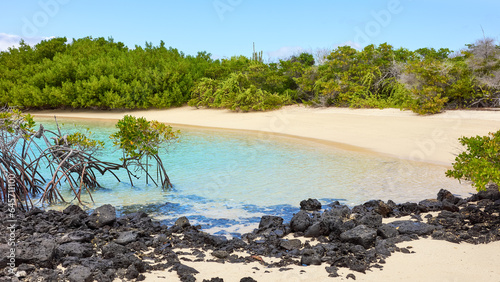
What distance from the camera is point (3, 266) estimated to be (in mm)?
4641

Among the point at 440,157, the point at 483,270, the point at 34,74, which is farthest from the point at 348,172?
the point at 34,74

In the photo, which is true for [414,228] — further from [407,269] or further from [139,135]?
[139,135]

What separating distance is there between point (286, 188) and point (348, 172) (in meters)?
2.36

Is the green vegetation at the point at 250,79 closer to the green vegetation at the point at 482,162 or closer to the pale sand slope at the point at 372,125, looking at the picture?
the pale sand slope at the point at 372,125

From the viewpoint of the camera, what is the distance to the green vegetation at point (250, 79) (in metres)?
20.1

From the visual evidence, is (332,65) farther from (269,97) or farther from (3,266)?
(3,266)

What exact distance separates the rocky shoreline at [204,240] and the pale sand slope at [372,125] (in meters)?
4.75

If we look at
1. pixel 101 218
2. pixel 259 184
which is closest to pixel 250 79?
pixel 259 184

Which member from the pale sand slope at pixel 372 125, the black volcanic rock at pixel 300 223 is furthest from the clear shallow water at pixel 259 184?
the pale sand slope at pixel 372 125

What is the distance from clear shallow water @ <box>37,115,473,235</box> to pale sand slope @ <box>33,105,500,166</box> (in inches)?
53.9

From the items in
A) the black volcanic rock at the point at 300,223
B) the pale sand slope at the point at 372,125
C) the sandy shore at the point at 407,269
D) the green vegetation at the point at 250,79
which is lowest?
the sandy shore at the point at 407,269

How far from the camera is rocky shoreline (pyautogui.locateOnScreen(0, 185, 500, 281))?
4.74m

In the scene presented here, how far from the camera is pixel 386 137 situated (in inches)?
621

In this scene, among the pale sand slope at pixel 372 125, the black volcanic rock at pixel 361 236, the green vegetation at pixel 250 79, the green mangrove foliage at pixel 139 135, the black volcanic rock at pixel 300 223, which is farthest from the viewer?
the green vegetation at pixel 250 79
